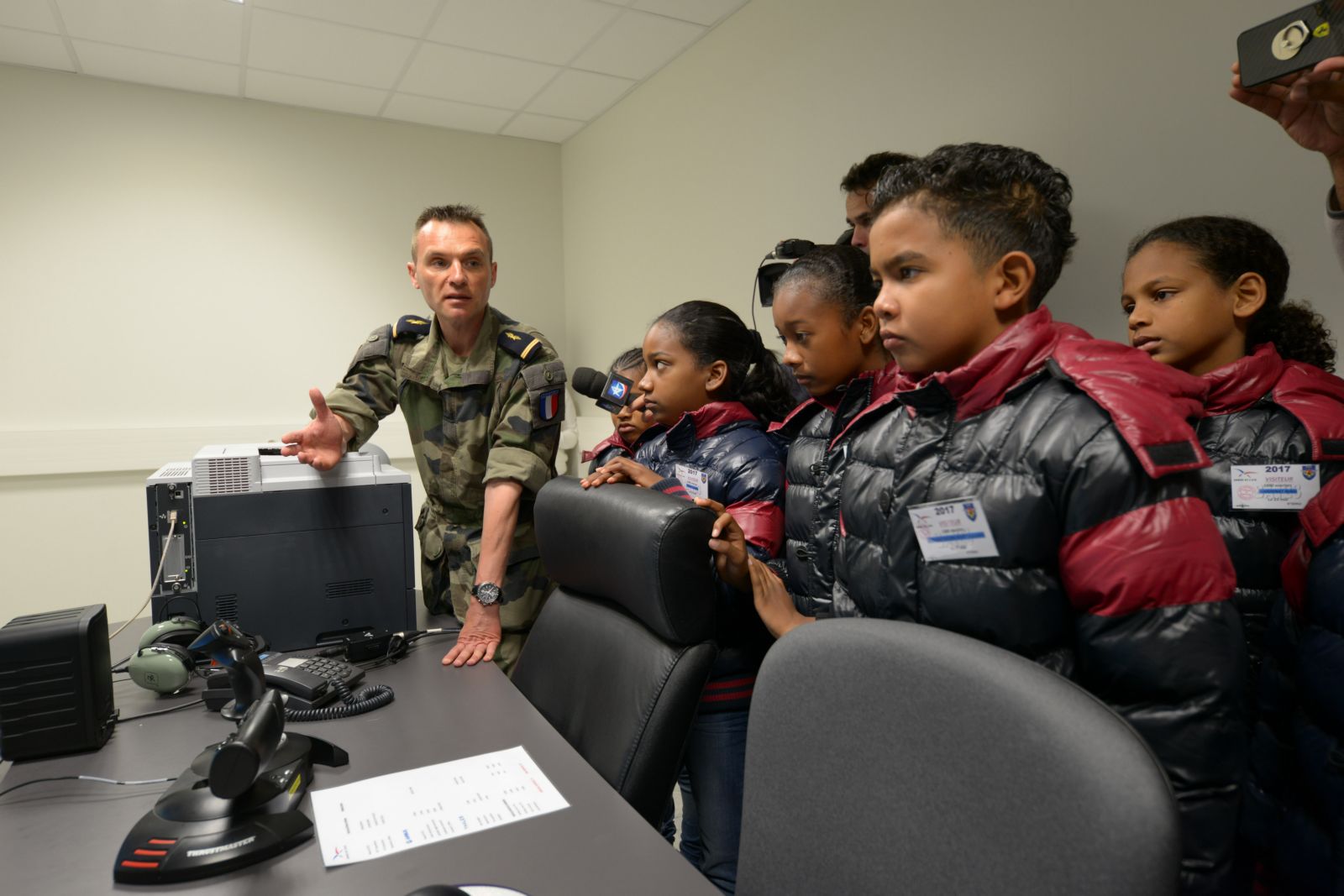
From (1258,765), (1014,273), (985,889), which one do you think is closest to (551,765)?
(985,889)

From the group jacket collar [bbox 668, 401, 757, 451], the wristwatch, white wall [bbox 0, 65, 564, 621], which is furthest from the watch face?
white wall [bbox 0, 65, 564, 621]

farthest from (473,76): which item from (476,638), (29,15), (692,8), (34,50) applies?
(476,638)

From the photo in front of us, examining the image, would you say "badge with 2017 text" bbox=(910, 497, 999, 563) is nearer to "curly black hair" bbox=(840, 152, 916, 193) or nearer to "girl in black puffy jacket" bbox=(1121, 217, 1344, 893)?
"girl in black puffy jacket" bbox=(1121, 217, 1344, 893)

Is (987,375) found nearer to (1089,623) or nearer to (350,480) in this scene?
(1089,623)

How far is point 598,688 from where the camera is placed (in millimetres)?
1142

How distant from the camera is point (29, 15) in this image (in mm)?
2980

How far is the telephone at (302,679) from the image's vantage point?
1.18 m

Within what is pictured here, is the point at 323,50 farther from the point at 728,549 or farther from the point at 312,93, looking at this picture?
the point at 728,549

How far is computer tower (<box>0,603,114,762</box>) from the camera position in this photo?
1048 millimetres

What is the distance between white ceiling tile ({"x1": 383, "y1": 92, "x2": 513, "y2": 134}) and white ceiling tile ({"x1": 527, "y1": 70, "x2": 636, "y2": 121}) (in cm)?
25

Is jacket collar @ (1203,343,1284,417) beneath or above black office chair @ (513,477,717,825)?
above

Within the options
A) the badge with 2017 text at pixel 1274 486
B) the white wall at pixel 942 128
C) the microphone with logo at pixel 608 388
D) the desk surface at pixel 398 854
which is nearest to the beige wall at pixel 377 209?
the white wall at pixel 942 128

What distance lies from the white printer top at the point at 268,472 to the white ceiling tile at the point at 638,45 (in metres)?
2.28

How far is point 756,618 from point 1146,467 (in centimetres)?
75
